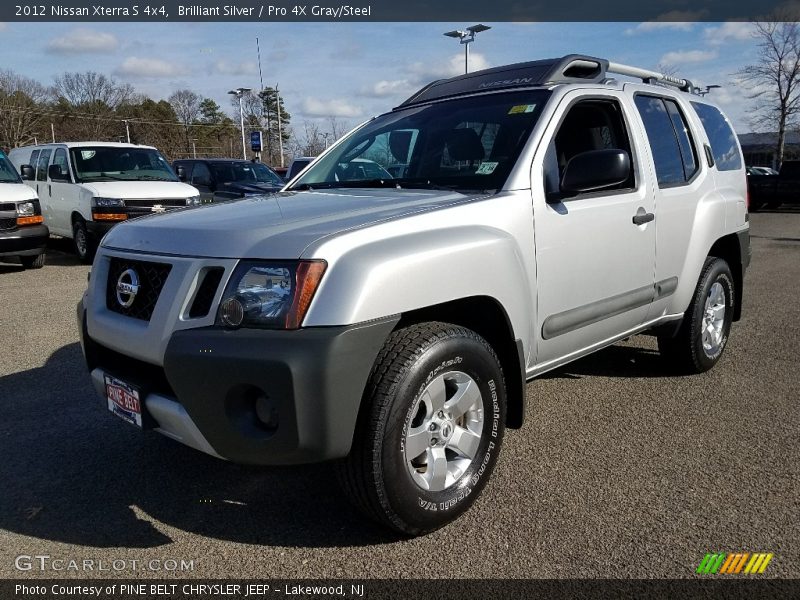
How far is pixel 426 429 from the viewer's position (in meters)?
2.61

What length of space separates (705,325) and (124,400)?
12.6 ft

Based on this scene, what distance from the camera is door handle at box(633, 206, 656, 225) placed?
367 centimetres

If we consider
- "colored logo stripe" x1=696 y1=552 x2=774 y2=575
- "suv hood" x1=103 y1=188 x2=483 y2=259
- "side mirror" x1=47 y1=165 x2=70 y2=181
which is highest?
"side mirror" x1=47 y1=165 x2=70 y2=181

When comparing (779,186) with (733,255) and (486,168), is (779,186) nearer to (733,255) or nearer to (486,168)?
(733,255)

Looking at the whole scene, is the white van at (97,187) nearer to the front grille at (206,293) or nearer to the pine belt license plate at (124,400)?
the pine belt license plate at (124,400)

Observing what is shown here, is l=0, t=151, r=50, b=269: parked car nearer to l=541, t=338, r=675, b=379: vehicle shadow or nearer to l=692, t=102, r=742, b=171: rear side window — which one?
l=541, t=338, r=675, b=379: vehicle shadow

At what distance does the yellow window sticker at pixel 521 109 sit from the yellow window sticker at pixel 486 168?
38 cm

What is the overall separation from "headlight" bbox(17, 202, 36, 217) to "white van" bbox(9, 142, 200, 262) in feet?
2.65

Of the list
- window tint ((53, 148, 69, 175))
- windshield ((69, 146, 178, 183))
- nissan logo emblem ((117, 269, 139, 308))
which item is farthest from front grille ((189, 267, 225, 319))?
window tint ((53, 148, 69, 175))

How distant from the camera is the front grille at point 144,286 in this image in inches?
103

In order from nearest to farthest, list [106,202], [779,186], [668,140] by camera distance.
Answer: [668,140] → [106,202] → [779,186]

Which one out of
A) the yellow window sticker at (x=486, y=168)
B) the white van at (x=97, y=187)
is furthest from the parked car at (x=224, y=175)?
the yellow window sticker at (x=486, y=168)

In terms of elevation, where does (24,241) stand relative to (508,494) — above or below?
above

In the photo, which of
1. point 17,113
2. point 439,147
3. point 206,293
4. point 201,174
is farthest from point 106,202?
point 17,113
